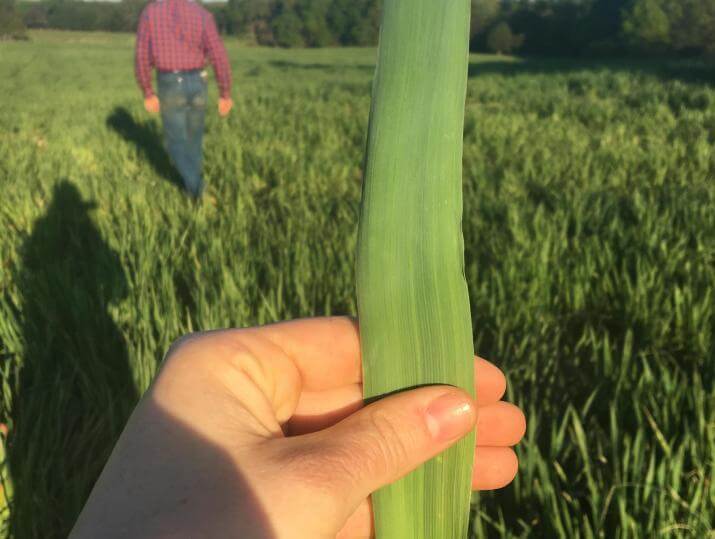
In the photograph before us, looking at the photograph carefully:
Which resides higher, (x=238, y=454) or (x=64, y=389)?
(x=238, y=454)

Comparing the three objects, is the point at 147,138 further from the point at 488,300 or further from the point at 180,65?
the point at 488,300

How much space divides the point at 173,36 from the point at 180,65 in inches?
6.5

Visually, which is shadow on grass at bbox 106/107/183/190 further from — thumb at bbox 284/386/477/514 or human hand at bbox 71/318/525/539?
thumb at bbox 284/386/477/514

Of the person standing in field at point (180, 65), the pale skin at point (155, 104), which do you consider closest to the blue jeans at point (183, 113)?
the person standing in field at point (180, 65)

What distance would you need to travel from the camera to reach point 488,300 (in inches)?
67.4

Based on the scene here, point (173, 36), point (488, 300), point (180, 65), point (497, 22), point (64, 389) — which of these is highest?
point (497, 22)

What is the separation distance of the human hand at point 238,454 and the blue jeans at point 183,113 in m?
2.92

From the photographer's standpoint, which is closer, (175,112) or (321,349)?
(321,349)

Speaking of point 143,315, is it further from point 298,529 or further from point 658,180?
point 658,180

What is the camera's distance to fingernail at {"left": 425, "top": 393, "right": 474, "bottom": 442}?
0.59 meters

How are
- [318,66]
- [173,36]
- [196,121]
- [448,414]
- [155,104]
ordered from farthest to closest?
[318,66], [155,104], [196,121], [173,36], [448,414]

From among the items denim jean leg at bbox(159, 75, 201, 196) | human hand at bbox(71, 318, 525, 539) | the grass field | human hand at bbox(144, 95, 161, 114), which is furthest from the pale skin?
human hand at bbox(71, 318, 525, 539)

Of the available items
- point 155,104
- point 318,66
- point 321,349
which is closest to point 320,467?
point 321,349

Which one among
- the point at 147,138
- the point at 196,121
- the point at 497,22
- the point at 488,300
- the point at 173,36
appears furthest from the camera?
the point at 497,22
